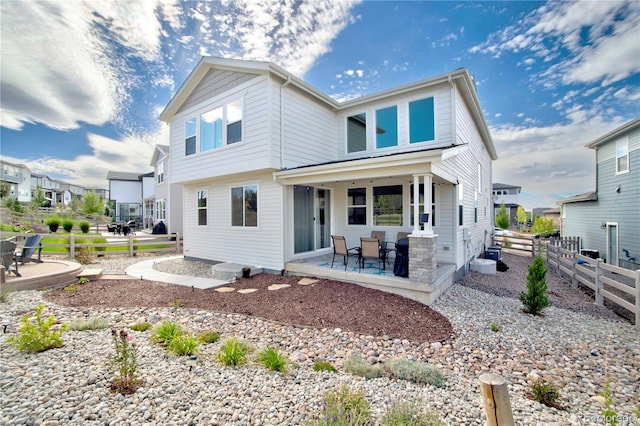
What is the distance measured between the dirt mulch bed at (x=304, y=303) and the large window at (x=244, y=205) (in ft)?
8.44

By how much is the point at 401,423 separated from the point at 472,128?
11674 millimetres

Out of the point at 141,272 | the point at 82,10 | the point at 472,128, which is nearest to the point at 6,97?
the point at 82,10

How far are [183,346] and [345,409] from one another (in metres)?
2.37

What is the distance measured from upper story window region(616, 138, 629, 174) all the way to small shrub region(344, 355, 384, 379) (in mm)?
15182

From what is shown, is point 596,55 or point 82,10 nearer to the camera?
point 82,10

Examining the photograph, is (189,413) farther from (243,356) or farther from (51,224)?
(51,224)

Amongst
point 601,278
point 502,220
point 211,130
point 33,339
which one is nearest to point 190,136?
point 211,130

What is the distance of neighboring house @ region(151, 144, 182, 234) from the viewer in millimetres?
19297

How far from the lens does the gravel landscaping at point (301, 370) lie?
2553 millimetres

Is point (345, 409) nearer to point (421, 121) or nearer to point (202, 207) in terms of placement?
point (421, 121)

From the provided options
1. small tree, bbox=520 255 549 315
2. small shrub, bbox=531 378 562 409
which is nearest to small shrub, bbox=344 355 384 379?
small shrub, bbox=531 378 562 409

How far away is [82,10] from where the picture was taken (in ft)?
22.3

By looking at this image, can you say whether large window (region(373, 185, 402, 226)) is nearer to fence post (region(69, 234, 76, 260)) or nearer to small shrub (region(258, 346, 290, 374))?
small shrub (region(258, 346, 290, 374))

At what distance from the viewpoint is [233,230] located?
32.8ft
